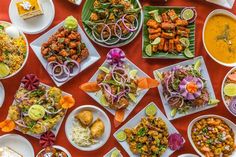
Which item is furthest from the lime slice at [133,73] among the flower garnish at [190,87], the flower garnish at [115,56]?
the flower garnish at [190,87]

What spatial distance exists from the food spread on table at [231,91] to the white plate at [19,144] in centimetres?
181

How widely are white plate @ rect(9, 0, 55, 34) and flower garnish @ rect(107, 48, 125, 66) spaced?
2.04 ft

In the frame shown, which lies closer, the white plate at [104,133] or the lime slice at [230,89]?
the lime slice at [230,89]

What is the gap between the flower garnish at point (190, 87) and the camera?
168 inches

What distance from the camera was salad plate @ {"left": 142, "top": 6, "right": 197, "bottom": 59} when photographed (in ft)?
14.3

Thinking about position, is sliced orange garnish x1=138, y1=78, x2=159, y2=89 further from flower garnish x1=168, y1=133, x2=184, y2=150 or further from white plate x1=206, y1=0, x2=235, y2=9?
white plate x1=206, y1=0, x2=235, y2=9

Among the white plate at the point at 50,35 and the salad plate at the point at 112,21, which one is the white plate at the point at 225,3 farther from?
the white plate at the point at 50,35

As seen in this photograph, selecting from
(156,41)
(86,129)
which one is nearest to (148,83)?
(156,41)

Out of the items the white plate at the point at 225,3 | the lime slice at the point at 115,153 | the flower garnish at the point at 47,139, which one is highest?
the white plate at the point at 225,3

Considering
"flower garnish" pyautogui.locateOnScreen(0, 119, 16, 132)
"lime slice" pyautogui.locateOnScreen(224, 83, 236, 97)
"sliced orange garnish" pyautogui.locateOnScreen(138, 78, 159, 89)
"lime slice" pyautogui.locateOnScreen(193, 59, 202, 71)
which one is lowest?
"flower garnish" pyautogui.locateOnScreen(0, 119, 16, 132)

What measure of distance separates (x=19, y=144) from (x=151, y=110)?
1248 millimetres

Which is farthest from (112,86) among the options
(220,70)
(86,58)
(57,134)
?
(220,70)

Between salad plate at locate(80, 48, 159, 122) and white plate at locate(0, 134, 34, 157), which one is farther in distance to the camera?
white plate at locate(0, 134, 34, 157)

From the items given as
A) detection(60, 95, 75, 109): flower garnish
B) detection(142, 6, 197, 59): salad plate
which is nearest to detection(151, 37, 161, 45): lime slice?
detection(142, 6, 197, 59): salad plate
